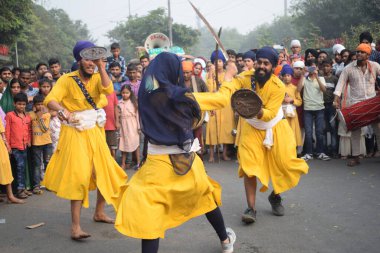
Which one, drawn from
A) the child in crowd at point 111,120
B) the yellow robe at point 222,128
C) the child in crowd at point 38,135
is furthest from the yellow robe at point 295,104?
the child in crowd at point 38,135

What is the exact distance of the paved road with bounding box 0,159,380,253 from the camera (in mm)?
4762

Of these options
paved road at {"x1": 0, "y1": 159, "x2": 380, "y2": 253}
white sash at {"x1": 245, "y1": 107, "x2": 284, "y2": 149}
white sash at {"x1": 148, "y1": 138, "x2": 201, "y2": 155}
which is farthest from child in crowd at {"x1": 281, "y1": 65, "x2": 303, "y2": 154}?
white sash at {"x1": 148, "y1": 138, "x2": 201, "y2": 155}

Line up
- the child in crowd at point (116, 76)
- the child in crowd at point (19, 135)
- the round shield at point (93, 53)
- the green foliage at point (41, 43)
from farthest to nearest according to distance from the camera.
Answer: the green foliage at point (41, 43), the child in crowd at point (116, 76), the child in crowd at point (19, 135), the round shield at point (93, 53)

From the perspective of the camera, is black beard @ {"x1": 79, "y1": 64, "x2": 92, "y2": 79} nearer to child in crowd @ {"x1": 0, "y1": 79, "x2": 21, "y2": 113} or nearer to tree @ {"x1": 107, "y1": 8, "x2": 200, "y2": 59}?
child in crowd @ {"x1": 0, "y1": 79, "x2": 21, "y2": 113}

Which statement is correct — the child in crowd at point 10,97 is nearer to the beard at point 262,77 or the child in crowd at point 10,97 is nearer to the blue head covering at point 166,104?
the beard at point 262,77

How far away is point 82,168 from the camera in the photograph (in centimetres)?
503

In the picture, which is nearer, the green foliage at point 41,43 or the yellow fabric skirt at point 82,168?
the yellow fabric skirt at point 82,168

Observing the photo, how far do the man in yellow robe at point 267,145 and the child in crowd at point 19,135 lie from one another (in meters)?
3.57

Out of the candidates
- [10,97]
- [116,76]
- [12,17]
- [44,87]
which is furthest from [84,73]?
[12,17]

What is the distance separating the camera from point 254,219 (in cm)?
542

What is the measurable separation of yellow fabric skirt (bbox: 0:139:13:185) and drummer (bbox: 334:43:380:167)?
5.63 meters

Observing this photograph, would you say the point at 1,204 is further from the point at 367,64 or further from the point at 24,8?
the point at 24,8

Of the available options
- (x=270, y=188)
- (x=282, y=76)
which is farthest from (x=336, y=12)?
(x=270, y=188)

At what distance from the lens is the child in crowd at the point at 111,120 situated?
9.11 meters
